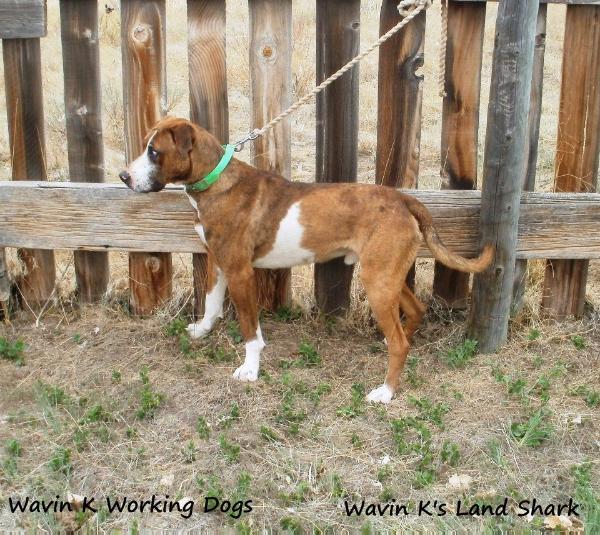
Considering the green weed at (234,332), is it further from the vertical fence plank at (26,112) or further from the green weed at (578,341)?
the green weed at (578,341)

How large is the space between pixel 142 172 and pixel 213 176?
413mm

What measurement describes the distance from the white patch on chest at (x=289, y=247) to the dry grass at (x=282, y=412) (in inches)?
23.4

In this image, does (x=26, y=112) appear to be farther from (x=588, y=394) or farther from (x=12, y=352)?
(x=588, y=394)

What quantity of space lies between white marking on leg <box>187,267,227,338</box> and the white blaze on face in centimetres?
85

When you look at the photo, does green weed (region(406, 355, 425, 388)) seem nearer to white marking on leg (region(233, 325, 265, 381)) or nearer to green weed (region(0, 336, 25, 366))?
white marking on leg (region(233, 325, 265, 381))

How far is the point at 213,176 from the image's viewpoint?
4398 mm

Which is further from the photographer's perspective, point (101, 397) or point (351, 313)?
point (351, 313)

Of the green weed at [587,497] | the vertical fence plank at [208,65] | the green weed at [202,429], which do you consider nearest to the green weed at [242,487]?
the green weed at [202,429]

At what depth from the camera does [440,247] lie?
14.7 ft

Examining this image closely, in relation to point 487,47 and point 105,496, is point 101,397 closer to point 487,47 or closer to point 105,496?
point 105,496

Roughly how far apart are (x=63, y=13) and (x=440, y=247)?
2.58 m

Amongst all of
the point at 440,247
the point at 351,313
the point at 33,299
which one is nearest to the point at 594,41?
the point at 440,247

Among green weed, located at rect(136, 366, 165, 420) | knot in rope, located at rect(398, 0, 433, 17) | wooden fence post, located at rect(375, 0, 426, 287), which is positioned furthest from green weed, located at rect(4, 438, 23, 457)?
knot in rope, located at rect(398, 0, 433, 17)

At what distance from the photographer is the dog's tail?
14.8 feet
